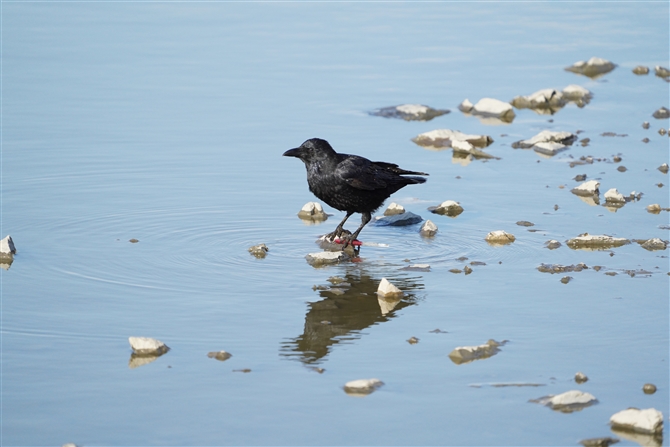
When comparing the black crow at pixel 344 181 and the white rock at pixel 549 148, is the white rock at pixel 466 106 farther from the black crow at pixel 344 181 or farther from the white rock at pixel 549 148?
the black crow at pixel 344 181

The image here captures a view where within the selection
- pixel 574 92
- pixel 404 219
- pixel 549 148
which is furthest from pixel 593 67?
pixel 404 219

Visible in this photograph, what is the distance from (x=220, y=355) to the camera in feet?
20.3

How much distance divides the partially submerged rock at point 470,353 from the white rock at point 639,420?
1.10 metres

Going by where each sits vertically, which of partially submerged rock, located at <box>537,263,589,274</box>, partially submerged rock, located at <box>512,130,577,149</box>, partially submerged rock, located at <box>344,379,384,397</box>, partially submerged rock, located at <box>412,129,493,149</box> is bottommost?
partially submerged rock, located at <box>344,379,384,397</box>

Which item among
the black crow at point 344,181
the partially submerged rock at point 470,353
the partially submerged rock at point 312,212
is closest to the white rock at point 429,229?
the black crow at point 344,181

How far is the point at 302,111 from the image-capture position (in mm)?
13922

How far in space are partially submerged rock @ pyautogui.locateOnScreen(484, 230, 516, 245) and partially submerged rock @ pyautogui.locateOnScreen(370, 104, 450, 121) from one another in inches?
201

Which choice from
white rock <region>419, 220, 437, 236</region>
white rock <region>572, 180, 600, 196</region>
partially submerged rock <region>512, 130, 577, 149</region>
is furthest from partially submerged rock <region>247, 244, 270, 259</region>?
partially submerged rock <region>512, 130, 577, 149</region>

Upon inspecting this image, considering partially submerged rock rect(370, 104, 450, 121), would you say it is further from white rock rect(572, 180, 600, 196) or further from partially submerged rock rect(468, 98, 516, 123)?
white rock rect(572, 180, 600, 196)

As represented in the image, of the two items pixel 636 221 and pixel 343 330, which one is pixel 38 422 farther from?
pixel 636 221

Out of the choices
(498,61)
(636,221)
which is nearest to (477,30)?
(498,61)

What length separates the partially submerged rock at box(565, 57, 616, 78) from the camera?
16906 millimetres

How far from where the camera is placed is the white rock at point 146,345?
623cm

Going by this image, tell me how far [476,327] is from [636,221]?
341 centimetres
